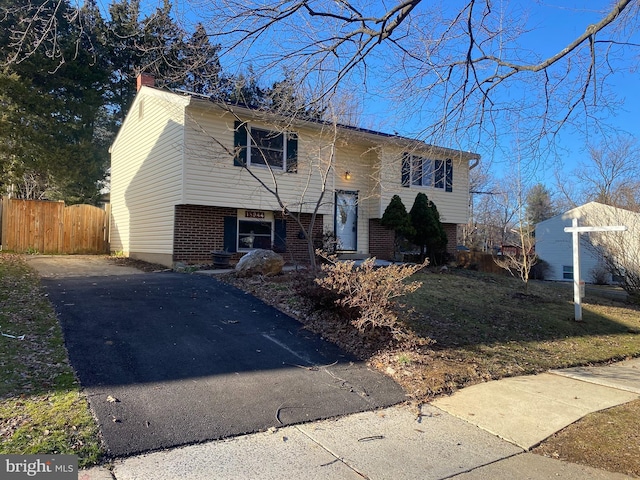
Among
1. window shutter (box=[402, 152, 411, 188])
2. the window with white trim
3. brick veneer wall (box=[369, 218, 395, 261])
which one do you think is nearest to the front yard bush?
window shutter (box=[402, 152, 411, 188])

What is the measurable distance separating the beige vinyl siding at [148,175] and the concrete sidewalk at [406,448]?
10.1m

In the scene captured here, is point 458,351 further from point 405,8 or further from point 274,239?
point 274,239

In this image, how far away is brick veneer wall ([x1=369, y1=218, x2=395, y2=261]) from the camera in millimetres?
16766

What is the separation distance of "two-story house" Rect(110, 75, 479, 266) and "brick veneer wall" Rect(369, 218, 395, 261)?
0.04m

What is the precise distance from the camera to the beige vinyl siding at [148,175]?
43.7ft

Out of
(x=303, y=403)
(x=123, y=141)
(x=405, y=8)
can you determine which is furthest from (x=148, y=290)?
(x=123, y=141)

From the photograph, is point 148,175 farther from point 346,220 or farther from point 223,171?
point 346,220

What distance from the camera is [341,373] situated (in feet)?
17.8

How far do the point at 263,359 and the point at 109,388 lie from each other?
6.19 ft

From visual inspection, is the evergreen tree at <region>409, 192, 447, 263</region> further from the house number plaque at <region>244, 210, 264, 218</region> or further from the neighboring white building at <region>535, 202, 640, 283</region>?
the house number plaque at <region>244, 210, 264, 218</region>

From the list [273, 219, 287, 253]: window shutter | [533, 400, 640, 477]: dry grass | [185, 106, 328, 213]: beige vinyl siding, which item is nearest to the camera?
[533, 400, 640, 477]: dry grass

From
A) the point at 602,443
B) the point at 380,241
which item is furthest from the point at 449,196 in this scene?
the point at 602,443

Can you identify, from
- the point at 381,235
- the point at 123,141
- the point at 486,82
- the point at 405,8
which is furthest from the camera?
the point at 123,141

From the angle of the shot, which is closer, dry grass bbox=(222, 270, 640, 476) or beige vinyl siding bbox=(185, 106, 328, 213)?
dry grass bbox=(222, 270, 640, 476)
